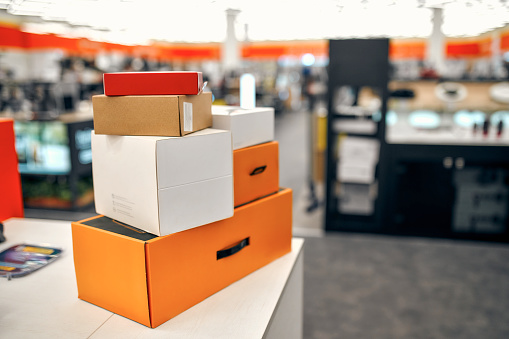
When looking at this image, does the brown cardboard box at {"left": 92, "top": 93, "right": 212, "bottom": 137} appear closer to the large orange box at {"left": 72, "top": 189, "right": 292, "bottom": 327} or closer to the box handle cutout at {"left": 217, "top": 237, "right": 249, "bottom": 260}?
the large orange box at {"left": 72, "top": 189, "right": 292, "bottom": 327}

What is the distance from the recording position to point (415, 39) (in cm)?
1736

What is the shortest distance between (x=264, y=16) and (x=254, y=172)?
33.3ft

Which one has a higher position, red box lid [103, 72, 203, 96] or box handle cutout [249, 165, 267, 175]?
red box lid [103, 72, 203, 96]

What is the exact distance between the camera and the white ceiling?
7.50 m

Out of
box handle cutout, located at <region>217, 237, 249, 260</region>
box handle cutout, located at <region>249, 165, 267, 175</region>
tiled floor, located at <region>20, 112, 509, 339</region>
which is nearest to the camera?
box handle cutout, located at <region>217, 237, 249, 260</region>

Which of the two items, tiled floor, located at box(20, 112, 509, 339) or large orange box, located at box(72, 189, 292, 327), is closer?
large orange box, located at box(72, 189, 292, 327)

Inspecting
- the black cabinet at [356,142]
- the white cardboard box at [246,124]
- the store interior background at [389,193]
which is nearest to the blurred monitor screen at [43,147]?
the store interior background at [389,193]

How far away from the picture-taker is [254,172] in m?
1.41

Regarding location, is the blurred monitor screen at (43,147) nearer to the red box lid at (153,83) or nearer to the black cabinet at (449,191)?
the black cabinet at (449,191)

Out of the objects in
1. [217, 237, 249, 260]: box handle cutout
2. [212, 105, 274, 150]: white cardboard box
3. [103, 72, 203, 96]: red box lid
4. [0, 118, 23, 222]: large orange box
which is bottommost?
[217, 237, 249, 260]: box handle cutout

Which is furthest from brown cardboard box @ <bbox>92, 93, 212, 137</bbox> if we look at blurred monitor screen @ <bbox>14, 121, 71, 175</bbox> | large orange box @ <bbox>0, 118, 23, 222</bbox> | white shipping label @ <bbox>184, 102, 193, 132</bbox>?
blurred monitor screen @ <bbox>14, 121, 71, 175</bbox>

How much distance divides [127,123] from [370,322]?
199 cm

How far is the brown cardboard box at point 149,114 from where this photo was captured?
1.09 m

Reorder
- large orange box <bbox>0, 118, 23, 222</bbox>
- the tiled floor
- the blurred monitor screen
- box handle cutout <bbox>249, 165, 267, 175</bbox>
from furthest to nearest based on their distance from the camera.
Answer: the blurred monitor screen → the tiled floor → large orange box <bbox>0, 118, 23, 222</bbox> → box handle cutout <bbox>249, 165, 267, 175</bbox>
